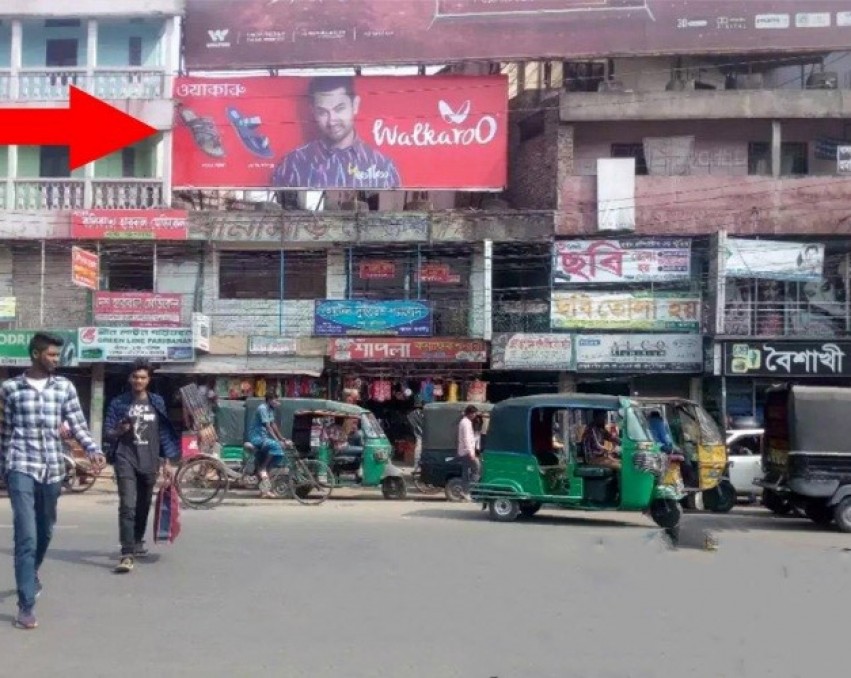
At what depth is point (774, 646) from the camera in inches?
286

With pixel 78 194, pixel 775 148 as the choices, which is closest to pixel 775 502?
pixel 775 148

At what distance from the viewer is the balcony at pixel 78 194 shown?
26922mm

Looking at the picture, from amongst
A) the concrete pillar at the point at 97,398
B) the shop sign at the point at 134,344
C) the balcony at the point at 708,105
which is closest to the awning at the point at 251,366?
the shop sign at the point at 134,344

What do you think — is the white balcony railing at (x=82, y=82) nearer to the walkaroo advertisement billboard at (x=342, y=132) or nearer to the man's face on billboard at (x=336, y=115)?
the walkaroo advertisement billboard at (x=342, y=132)

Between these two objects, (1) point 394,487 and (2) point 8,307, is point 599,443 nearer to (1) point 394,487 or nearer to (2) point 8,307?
(1) point 394,487

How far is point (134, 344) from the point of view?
2620 centimetres

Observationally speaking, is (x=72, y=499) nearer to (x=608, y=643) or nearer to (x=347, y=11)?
(x=608, y=643)

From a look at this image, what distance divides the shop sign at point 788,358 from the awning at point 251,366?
9.60 metres

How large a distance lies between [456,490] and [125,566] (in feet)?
34.1

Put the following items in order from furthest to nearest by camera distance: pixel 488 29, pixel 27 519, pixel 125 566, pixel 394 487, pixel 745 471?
1. pixel 488 29
2. pixel 394 487
3. pixel 745 471
4. pixel 125 566
5. pixel 27 519

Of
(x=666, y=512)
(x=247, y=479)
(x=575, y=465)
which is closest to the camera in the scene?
(x=666, y=512)

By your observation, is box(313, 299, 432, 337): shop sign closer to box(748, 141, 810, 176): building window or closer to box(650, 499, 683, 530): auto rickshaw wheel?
box(748, 141, 810, 176): building window

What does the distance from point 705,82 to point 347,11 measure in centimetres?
929

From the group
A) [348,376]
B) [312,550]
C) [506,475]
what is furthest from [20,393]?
[348,376]
